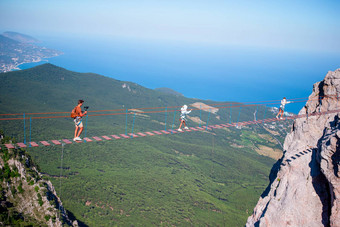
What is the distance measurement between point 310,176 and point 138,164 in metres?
33.6

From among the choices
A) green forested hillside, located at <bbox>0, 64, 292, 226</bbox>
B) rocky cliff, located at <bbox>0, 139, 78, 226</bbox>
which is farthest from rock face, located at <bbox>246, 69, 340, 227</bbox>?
green forested hillside, located at <bbox>0, 64, 292, 226</bbox>

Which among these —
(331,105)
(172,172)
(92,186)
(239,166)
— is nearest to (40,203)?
(92,186)

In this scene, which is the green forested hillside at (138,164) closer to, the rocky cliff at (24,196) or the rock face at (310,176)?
A: the rocky cliff at (24,196)

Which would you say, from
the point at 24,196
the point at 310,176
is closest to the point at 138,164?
the point at 24,196

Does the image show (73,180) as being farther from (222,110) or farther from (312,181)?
(222,110)

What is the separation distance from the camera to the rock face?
10.4 meters

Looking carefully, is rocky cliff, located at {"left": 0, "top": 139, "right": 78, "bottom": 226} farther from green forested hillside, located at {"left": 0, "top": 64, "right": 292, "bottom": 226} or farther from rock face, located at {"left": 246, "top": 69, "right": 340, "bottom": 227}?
rock face, located at {"left": 246, "top": 69, "right": 340, "bottom": 227}

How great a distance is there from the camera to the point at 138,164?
43.4m

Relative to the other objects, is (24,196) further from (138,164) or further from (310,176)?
(138,164)

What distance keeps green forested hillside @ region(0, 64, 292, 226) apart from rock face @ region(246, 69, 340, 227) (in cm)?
1825

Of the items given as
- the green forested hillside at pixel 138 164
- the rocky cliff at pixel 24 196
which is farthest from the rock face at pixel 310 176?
the green forested hillside at pixel 138 164

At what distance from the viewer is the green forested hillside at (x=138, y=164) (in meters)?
30.6

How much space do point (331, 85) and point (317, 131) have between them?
330cm

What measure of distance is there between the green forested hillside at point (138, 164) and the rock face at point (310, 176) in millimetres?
18247
